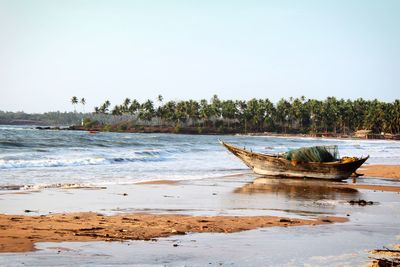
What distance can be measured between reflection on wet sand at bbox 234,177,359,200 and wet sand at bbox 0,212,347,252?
21.6 ft

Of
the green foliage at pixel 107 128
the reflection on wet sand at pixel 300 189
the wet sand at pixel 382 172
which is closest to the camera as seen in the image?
the reflection on wet sand at pixel 300 189

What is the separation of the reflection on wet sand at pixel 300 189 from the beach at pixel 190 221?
0.15 feet

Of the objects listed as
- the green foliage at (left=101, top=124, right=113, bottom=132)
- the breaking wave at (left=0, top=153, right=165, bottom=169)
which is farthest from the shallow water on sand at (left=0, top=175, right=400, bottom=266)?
the green foliage at (left=101, top=124, right=113, bottom=132)

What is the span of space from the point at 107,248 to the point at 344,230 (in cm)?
579

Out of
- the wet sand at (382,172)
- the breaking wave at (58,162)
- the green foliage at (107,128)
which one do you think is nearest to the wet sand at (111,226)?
the wet sand at (382,172)

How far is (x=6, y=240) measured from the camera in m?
10.6

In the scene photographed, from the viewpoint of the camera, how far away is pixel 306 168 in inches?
1154

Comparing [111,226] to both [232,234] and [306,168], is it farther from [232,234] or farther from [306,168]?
[306,168]

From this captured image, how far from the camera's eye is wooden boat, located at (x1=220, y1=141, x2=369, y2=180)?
94.6ft

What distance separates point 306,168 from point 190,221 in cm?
1623

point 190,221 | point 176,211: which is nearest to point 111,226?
point 190,221

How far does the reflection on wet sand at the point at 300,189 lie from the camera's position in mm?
22131

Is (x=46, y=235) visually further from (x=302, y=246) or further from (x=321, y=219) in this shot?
(x=321, y=219)

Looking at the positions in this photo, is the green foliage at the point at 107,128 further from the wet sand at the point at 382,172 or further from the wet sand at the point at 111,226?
the wet sand at the point at 111,226
